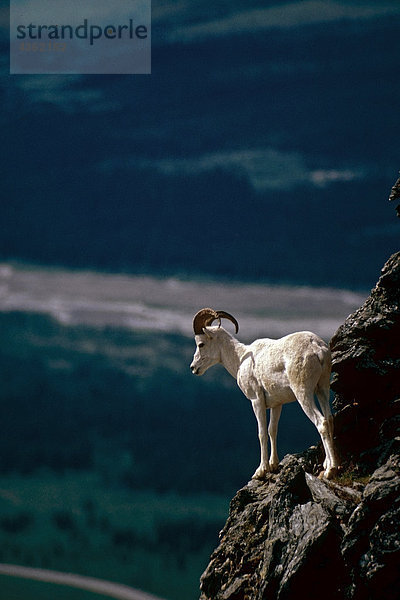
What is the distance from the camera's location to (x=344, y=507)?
34.8 feet

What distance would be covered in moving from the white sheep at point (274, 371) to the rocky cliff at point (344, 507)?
58cm

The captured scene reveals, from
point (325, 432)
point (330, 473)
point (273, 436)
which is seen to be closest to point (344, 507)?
point (330, 473)

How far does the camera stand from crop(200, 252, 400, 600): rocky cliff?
9.95 metres

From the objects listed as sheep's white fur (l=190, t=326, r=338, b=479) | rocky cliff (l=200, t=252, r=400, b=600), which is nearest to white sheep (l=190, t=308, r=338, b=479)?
sheep's white fur (l=190, t=326, r=338, b=479)

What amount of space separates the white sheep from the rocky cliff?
581mm

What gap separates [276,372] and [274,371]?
4 centimetres

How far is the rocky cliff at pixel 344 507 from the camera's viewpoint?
9.95 metres

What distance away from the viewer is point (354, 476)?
11516mm

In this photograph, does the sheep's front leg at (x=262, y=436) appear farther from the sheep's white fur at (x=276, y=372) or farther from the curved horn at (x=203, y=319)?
the curved horn at (x=203, y=319)

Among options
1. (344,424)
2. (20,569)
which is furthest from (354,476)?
(20,569)

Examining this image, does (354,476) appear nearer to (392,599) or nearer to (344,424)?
(344,424)

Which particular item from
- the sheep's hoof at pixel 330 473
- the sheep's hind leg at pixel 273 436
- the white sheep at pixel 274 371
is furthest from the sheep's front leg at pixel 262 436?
the sheep's hoof at pixel 330 473

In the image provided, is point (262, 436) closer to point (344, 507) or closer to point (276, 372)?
point (276, 372)

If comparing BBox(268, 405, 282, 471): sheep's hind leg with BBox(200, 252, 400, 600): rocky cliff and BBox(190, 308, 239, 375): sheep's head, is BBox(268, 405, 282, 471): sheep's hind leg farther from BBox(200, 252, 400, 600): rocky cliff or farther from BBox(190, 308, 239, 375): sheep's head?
BBox(190, 308, 239, 375): sheep's head
